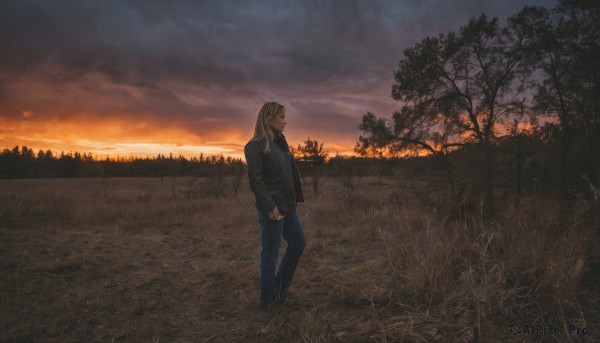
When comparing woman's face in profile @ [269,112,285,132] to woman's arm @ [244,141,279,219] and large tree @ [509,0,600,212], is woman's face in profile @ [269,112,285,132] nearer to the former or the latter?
woman's arm @ [244,141,279,219]

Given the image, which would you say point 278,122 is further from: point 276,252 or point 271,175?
point 276,252

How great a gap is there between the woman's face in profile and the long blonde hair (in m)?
0.02

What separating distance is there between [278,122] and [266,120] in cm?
11

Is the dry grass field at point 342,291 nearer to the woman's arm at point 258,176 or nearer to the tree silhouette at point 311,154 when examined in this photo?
the woman's arm at point 258,176

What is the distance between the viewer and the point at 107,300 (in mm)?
3578

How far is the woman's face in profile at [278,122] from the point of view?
9.76 feet

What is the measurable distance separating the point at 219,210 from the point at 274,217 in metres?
9.88

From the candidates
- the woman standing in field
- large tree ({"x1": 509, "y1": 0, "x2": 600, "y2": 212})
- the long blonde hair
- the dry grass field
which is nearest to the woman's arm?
the woman standing in field

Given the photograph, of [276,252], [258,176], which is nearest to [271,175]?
[258,176]

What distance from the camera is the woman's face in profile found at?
2.97m

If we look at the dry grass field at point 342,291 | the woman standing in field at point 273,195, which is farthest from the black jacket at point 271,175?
the dry grass field at point 342,291

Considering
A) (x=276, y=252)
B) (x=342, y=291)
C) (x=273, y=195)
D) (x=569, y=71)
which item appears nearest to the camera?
(x=273, y=195)

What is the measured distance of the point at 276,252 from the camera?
9.93 ft

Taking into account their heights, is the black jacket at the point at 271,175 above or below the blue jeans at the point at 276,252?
above
